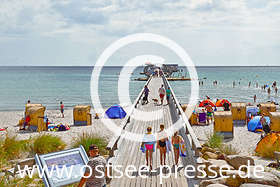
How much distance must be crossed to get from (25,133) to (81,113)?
16.7 feet

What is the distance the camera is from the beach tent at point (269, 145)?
13578mm

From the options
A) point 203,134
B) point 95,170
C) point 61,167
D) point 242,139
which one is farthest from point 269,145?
point 95,170

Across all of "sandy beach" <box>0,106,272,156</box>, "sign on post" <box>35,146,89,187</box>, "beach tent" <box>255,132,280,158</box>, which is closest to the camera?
"sign on post" <box>35,146,89,187</box>

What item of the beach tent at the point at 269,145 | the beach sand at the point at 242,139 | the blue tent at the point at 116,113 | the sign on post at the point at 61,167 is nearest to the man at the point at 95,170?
the sign on post at the point at 61,167

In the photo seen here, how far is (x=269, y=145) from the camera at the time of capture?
46.4 feet

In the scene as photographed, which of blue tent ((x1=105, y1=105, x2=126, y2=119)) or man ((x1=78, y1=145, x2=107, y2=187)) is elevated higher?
man ((x1=78, y1=145, x2=107, y2=187))

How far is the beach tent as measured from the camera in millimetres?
13578

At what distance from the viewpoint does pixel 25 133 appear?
73.8ft

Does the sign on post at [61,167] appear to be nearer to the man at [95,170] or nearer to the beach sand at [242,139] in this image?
the man at [95,170]

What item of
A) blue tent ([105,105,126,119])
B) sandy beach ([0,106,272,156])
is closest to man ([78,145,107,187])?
sandy beach ([0,106,272,156])

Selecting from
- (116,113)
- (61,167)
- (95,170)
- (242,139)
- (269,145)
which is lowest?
(242,139)

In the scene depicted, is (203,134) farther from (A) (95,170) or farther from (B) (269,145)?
(A) (95,170)

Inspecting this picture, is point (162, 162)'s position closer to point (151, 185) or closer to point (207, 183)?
point (151, 185)

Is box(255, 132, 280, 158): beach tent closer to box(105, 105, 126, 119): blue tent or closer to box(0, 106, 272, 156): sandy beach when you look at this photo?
box(0, 106, 272, 156): sandy beach
